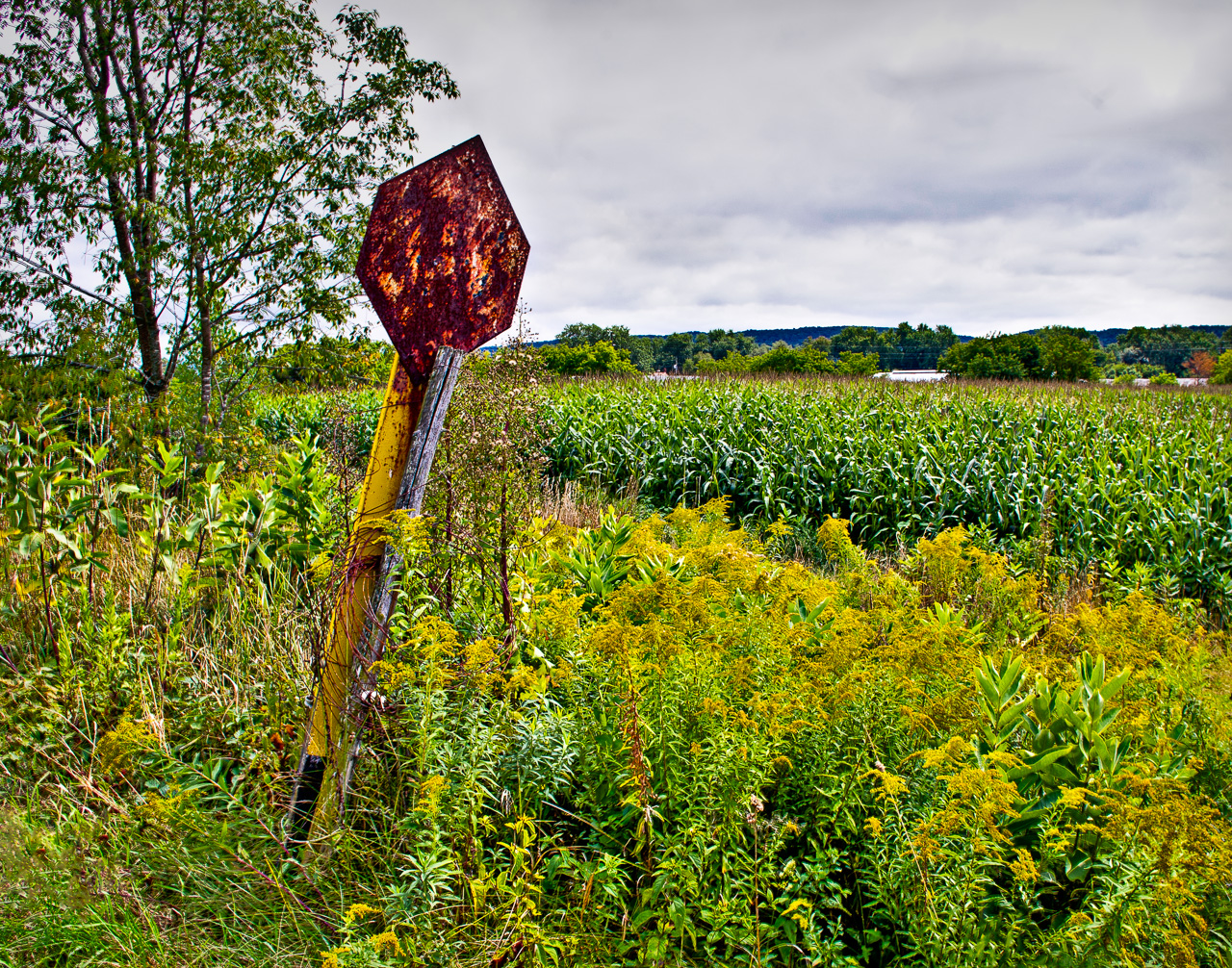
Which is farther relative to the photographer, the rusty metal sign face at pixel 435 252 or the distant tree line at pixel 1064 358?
the distant tree line at pixel 1064 358

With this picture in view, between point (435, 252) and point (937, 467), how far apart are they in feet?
22.1

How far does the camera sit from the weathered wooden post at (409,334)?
90.3 inches

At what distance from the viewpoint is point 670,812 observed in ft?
6.38

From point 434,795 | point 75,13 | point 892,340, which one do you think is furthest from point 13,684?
point 892,340

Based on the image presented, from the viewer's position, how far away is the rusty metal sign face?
2322 millimetres

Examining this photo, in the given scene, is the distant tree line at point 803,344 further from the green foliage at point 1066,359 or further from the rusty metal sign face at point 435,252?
the rusty metal sign face at point 435,252

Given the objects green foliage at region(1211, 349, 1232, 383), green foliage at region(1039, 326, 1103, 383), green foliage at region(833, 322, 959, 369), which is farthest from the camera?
green foliage at region(833, 322, 959, 369)

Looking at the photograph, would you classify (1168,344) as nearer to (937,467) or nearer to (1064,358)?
(1064,358)

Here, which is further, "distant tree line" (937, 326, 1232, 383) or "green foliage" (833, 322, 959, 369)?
"green foliage" (833, 322, 959, 369)

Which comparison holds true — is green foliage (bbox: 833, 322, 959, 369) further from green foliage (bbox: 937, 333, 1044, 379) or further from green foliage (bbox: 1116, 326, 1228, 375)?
green foliage (bbox: 937, 333, 1044, 379)

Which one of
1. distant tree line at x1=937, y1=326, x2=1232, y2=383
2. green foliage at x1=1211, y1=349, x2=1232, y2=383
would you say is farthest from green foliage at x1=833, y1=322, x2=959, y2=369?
green foliage at x1=1211, y1=349, x2=1232, y2=383

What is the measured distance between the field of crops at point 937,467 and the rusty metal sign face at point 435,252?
502 centimetres

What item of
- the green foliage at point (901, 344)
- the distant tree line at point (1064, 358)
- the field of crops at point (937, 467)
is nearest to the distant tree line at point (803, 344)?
the green foliage at point (901, 344)

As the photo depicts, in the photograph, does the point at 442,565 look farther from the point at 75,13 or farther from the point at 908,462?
the point at 75,13
